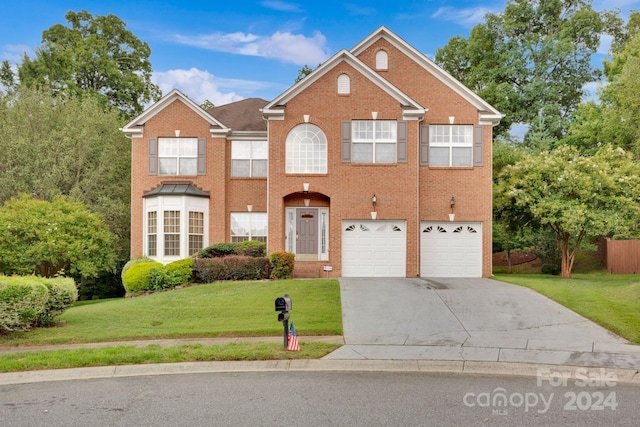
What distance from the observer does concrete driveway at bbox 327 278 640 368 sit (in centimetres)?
1067

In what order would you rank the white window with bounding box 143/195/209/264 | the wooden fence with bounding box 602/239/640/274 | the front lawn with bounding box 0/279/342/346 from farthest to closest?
the wooden fence with bounding box 602/239/640/274
the white window with bounding box 143/195/209/264
the front lawn with bounding box 0/279/342/346

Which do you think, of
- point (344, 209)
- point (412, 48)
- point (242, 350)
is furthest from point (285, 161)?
point (242, 350)

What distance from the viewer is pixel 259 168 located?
25.7 m

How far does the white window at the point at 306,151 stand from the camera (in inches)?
914

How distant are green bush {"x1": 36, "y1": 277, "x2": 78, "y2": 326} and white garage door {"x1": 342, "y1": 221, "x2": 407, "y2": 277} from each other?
455 inches

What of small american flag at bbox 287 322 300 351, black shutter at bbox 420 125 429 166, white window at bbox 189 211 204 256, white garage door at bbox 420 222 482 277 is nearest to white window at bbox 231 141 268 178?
white window at bbox 189 211 204 256

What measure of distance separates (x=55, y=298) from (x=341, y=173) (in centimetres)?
1239

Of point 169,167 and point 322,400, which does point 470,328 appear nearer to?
point 322,400

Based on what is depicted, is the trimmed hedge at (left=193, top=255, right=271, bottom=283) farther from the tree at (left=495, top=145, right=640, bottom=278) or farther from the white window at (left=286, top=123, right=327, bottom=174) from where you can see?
the tree at (left=495, top=145, right=640, bottom=278)

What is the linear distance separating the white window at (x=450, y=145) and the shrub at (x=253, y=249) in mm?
7661

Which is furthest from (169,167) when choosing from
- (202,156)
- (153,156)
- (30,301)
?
(30,301)

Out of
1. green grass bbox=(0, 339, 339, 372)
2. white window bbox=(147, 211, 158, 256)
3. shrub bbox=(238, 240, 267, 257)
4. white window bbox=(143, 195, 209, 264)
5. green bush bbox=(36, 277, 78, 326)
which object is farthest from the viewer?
white window bbox=(147, 211, 158, 256)

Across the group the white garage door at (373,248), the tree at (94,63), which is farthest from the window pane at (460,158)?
the tree at (94,63)

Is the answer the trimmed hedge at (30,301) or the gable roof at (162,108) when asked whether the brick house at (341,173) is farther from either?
the trimmed hedge at (30,301)
